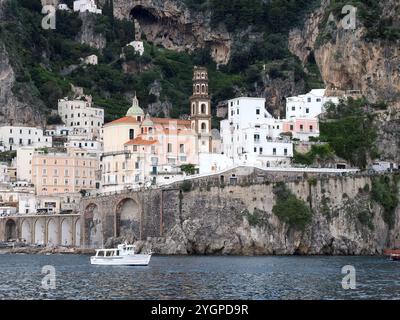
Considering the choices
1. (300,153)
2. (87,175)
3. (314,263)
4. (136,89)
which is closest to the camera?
(314,263)

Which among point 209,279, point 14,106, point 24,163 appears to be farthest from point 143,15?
point 209,279

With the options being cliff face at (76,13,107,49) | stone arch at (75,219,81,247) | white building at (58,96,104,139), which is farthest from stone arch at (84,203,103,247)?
cliff face at (76,13,107,49)

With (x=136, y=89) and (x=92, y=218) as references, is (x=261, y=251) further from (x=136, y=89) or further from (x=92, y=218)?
(x=136, y=89)

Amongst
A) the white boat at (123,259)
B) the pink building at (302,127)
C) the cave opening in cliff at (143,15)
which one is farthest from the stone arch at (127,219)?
the cave opening in cliff at (143,15)

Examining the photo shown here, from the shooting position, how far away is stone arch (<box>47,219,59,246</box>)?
141 metres

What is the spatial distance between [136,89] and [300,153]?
50.7 metres

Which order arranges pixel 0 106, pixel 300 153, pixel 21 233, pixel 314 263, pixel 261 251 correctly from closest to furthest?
pixel 314 263 → pixel 261 251 → pixel 300 153 → pixel 21 233 → pixel 0 106

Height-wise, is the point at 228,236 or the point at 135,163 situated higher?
the point at 135,163

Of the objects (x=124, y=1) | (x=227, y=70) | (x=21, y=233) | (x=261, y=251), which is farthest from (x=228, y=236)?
(x=124, y=1)

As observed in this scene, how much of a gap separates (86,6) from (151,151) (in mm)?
60762

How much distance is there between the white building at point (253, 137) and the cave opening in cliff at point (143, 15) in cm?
5740

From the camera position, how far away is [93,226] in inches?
5285

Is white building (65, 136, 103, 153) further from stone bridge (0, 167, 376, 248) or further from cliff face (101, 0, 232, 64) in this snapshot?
cliff face (101, 0, 232, 64)

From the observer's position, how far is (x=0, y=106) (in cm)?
16750
